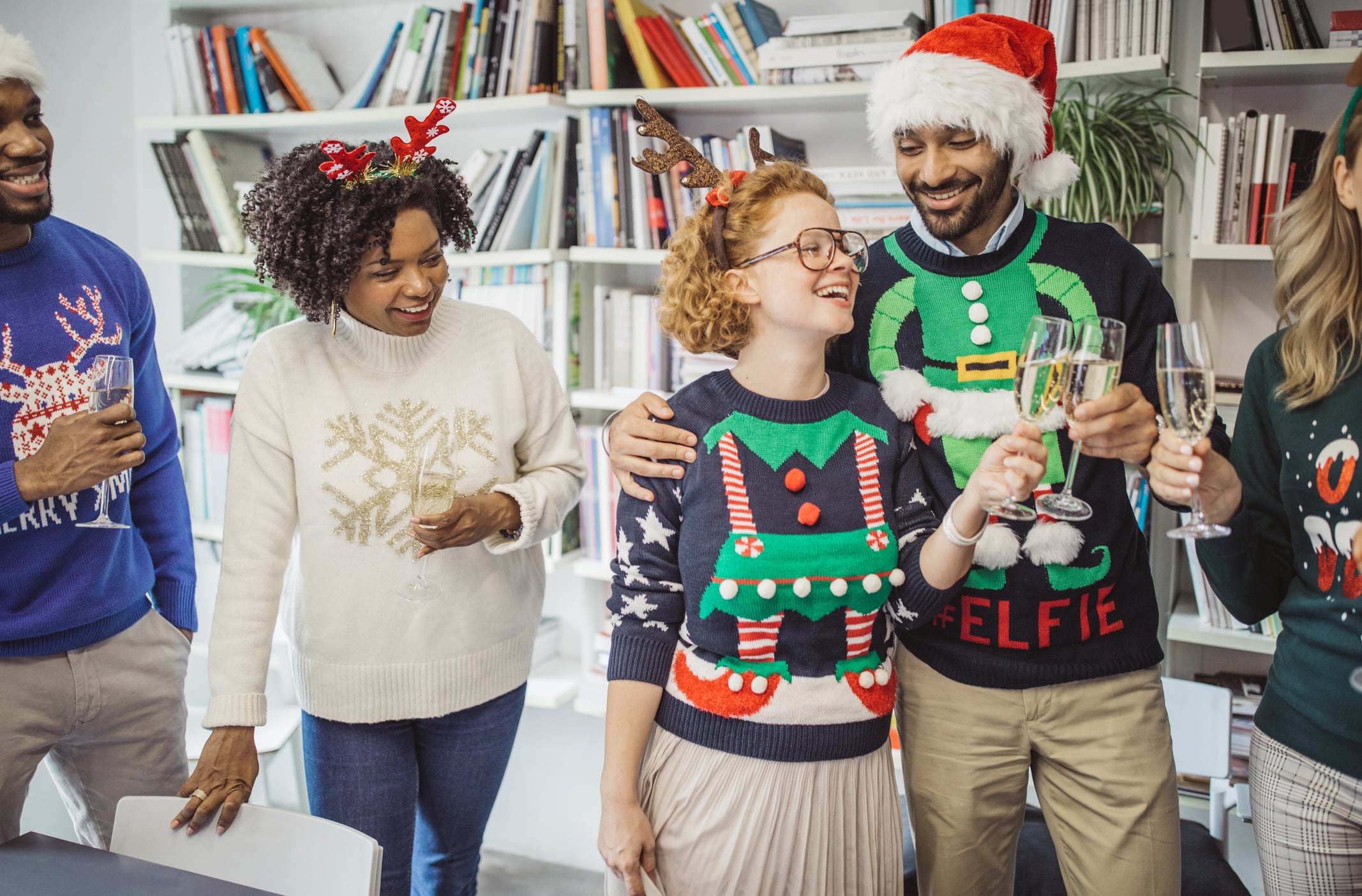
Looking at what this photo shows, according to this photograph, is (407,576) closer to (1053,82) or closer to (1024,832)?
(1053,82)

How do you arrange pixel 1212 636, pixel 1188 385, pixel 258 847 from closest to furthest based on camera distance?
pixel 1188 385 → pixel 258 847 → pixel 1212 636

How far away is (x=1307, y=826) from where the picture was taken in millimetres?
1367

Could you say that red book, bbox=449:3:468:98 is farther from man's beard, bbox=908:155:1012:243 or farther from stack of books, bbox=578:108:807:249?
man's beard, bbox=908:155:1012:243

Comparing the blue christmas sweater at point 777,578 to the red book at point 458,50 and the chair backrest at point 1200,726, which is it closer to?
the chair backrest at point 1200,726

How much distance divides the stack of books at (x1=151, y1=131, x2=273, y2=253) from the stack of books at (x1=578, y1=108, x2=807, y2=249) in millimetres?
1196

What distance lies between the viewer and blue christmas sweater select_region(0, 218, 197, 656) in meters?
1.63

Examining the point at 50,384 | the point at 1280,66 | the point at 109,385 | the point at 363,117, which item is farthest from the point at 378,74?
the point at 1280,66

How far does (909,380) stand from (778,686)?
0.49 metres

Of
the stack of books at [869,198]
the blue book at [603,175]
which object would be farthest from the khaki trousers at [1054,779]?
the blue book at [603,175]

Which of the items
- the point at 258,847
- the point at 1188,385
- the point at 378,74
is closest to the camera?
the point at 1188,385

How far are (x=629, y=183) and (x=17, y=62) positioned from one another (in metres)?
1.48

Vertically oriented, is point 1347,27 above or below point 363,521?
above

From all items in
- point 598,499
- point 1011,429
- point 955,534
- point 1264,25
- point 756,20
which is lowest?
Answer: point 598,499

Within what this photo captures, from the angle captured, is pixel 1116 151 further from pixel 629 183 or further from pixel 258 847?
pixel 258 847
